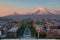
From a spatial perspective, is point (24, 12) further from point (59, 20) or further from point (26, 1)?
point (59, 20)

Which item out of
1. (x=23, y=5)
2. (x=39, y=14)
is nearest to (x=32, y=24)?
(x=39, y=14)

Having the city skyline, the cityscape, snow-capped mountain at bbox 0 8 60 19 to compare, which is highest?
the city skyline

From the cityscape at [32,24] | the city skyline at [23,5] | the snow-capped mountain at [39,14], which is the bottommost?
the cityscape at [32,24]

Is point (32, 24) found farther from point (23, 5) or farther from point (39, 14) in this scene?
point (23, 5)

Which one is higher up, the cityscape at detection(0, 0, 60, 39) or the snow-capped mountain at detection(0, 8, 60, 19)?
the snow-capped mountain at detection(0, 8, 60, 19)

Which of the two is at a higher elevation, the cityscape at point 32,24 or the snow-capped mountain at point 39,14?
the snow-capped mountain at point 39,14
